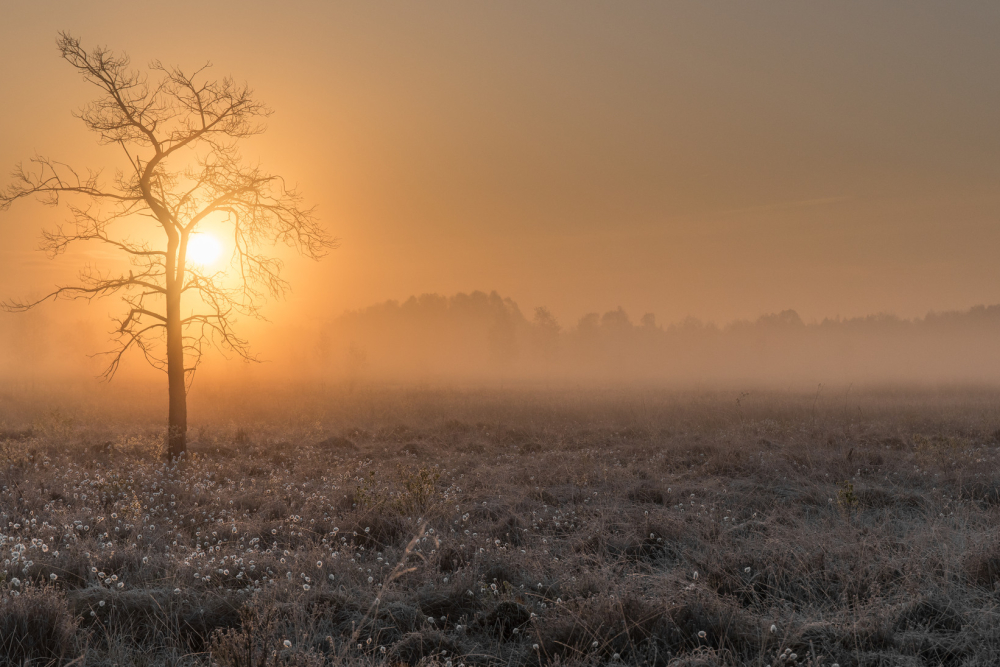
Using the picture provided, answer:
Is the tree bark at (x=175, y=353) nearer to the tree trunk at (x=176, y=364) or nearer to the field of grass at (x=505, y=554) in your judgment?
the tree trunk at (x=176, y=364)

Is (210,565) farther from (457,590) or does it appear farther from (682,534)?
(682,534)

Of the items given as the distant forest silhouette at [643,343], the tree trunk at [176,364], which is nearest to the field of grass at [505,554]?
the tree trunk at [176,364]

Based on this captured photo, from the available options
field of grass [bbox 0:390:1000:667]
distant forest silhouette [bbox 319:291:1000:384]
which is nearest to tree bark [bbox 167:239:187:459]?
field of grass [bbox 0:390:1000:667]

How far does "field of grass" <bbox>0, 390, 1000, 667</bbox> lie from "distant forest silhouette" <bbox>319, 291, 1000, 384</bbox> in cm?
8271

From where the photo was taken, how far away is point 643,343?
12550cm

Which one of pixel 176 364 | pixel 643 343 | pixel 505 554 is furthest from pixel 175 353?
pixel 643 343

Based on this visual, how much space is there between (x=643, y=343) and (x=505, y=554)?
12433cm

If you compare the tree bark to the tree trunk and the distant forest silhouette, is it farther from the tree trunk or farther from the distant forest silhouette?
the distant forest silhouette

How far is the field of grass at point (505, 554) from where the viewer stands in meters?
3.88

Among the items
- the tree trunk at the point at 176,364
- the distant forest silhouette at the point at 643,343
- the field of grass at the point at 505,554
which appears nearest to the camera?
the field of grass at the point at 505,554

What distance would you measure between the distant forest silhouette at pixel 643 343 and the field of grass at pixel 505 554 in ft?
271

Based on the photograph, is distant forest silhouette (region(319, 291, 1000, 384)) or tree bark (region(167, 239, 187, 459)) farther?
distant forest silhouette (region(319, 291, 1000, 384))

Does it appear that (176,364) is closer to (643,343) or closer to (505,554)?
(505,554)

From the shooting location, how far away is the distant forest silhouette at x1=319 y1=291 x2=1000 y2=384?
107125 mm
